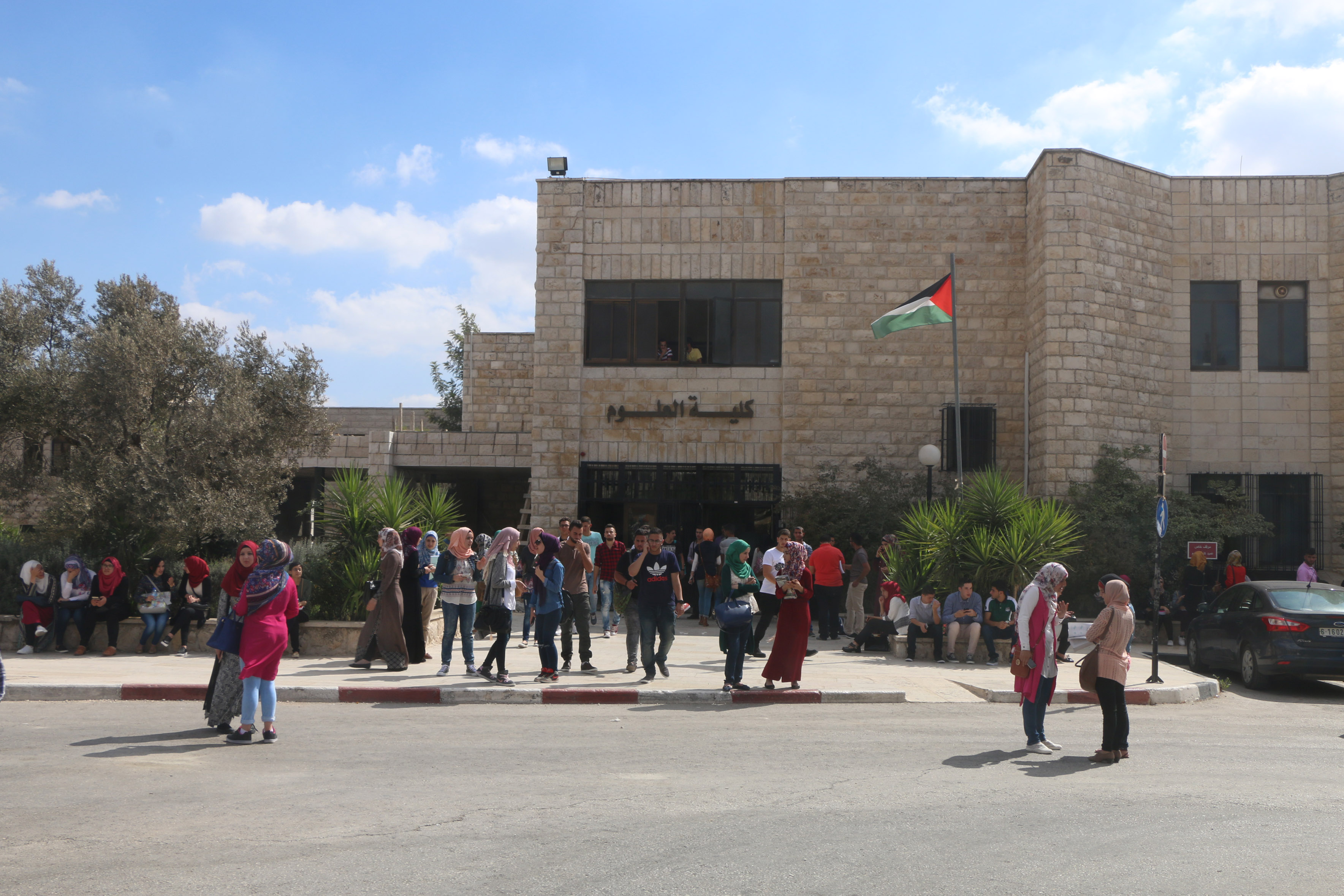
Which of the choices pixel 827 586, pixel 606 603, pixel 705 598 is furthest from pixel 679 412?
pixel 827 586

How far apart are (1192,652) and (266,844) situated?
519 inches

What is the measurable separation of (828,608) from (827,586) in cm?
63

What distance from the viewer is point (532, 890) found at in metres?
4.71

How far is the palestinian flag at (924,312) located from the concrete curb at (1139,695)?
8.35 metres

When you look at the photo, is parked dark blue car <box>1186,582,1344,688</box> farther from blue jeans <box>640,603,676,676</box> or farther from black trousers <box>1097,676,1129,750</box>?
blue jeans <box>640,603,676,676</box>

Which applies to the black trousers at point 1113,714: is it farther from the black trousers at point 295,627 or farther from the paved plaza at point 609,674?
the black trousers at point 295,627

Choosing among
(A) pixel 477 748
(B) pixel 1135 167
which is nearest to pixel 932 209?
(B) pixel 1135 167

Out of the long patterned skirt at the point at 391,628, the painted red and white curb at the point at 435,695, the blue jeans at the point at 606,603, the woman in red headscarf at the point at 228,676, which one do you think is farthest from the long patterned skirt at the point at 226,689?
the blue jeans at the point at 606,603

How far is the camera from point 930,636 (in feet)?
47.6

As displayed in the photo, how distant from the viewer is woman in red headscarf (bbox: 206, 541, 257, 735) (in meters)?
8.30

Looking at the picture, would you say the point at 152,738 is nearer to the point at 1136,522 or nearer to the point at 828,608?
the point at 828,608

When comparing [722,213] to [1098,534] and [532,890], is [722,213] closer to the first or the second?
[1098,534]

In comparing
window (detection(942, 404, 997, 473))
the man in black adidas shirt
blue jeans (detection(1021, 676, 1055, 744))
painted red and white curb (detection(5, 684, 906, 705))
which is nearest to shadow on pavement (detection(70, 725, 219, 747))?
painted red and white curb (detection(5, 684, 906, 705))

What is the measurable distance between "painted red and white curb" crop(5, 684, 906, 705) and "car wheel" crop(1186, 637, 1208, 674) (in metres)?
6.48
